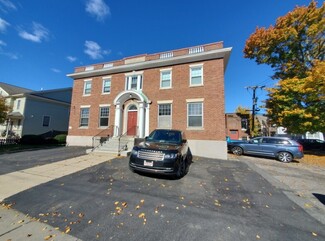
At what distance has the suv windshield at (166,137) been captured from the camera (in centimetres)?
724

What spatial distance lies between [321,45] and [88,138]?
25791 millimetres

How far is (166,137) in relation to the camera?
299 inches

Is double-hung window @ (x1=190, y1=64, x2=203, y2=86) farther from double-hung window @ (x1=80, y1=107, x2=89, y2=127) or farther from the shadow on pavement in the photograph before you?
double-hung window @ (x1=80, y1=107, x2=89, y2=127)

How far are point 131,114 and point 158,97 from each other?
3.01 meters

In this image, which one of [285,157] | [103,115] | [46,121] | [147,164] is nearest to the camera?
[147,164]

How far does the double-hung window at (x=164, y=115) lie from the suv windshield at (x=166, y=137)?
189 inches

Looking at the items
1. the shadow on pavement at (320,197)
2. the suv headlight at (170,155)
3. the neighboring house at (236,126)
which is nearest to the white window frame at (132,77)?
the suv headlight at (170,155)

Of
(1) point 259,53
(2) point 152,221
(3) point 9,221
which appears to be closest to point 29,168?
(3) point 9,221

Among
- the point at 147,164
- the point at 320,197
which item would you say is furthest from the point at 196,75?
the point at 320,197

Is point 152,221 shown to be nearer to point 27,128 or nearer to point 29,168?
point 29,168

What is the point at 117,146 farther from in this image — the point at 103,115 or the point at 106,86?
the point at 106,86

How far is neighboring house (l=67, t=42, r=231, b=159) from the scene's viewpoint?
38.3ft

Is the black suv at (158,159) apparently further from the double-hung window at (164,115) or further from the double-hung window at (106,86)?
the double-hung window at (106,86)

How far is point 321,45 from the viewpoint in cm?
1595
